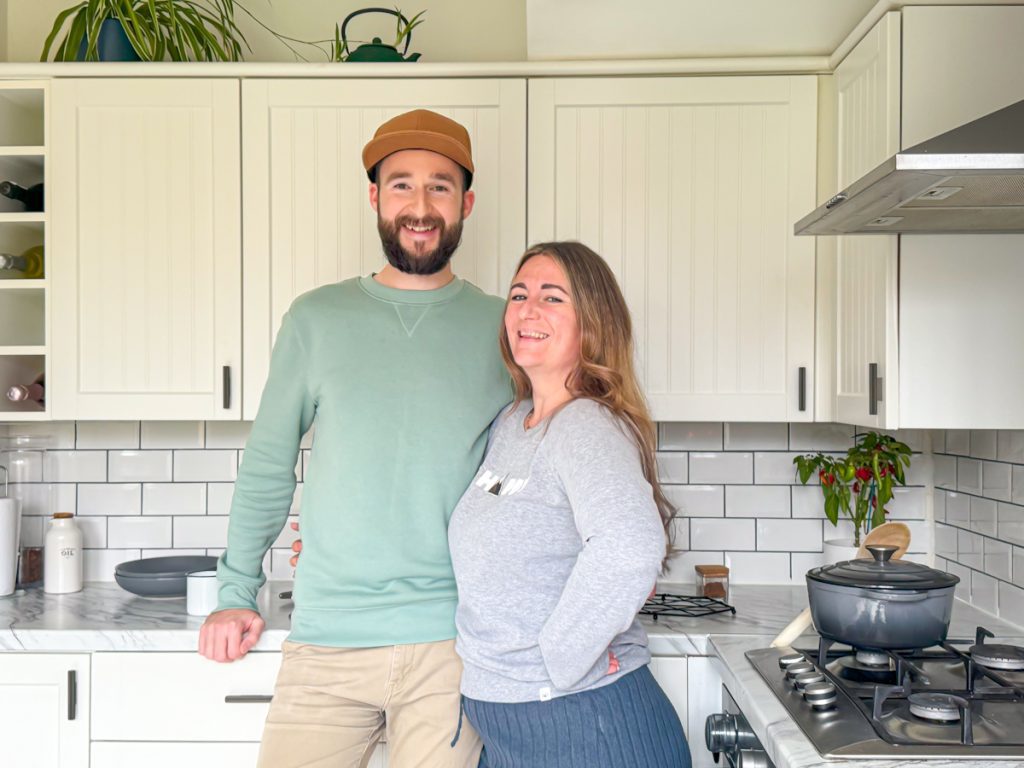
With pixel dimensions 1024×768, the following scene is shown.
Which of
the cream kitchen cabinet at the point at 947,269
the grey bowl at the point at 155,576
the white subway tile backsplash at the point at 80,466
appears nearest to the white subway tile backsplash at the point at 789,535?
the cream kitchen cabinet at the point at 947,269

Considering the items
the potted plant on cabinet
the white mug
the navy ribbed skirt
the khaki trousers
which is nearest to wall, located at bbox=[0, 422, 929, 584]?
the potted plant on cabinet

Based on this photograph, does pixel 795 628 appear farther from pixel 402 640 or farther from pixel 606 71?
pixel 606 71

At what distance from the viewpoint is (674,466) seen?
9.78ft

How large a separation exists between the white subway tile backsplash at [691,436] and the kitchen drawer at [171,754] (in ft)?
4.65

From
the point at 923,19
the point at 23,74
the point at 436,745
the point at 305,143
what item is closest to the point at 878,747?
the point at 436,745

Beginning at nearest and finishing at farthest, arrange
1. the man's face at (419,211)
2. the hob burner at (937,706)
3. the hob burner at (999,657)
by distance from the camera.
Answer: the hob burner at (937,706)
the hob burner at (999,657)
the man's face at (419,211)

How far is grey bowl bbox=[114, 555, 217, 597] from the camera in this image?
8.72 ft

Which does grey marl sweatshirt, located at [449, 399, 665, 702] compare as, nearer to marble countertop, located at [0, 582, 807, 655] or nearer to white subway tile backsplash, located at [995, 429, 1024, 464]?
marble countertop, located at [0, 582, 807, 655]

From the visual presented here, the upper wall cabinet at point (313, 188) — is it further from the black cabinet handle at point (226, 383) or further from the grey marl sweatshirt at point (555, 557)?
the grey marl sweatshirt at point (555, 557)

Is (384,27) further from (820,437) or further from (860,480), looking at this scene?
(860,480)

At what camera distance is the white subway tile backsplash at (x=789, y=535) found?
2.96 m

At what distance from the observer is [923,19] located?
215 cm

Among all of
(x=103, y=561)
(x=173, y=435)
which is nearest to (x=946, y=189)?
(x=173, y=435)

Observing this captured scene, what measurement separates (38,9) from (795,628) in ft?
9.23
